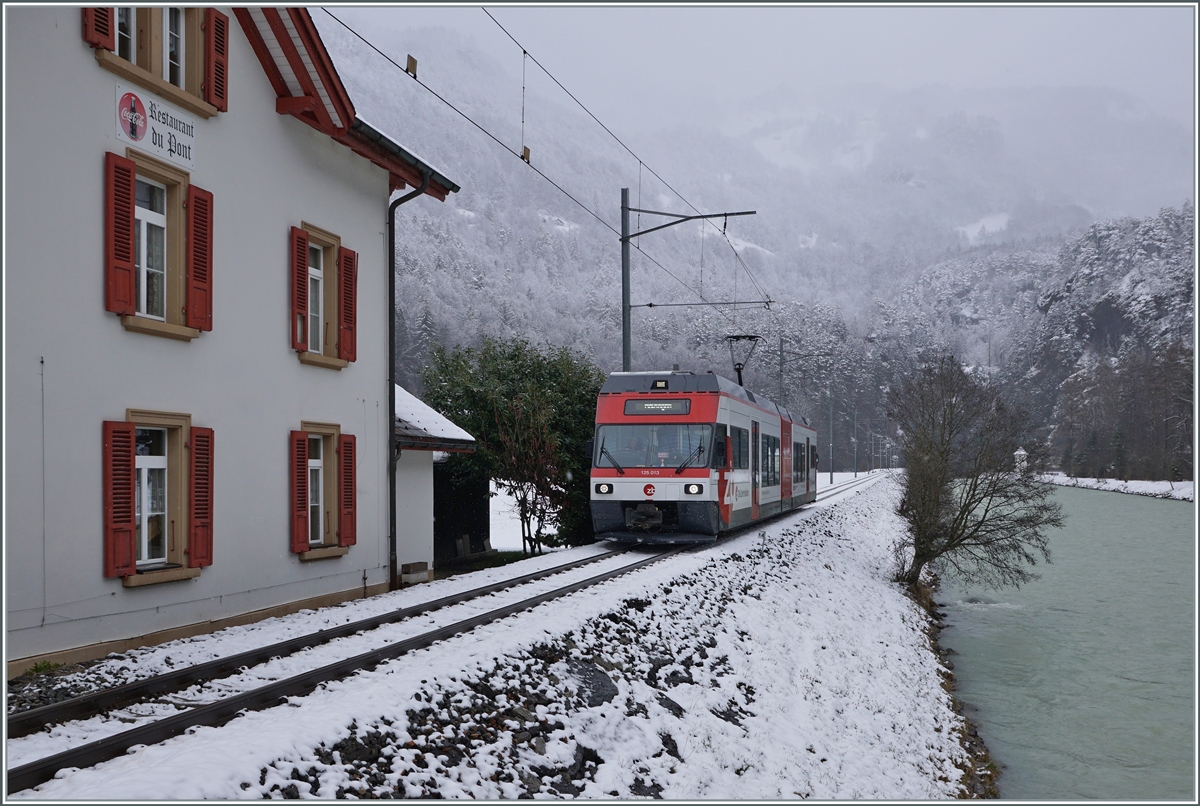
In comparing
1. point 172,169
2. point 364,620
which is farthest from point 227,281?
point 364,620

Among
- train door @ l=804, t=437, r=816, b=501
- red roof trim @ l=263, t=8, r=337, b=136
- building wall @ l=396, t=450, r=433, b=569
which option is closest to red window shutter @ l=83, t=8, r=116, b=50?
red roof trim @ l=263, t=8, r=337, b=136

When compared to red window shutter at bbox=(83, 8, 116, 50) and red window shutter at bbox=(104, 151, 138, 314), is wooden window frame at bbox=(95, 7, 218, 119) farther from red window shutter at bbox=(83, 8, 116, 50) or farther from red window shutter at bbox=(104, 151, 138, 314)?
red window shutter at bbox=(104, 151, 138, 314)

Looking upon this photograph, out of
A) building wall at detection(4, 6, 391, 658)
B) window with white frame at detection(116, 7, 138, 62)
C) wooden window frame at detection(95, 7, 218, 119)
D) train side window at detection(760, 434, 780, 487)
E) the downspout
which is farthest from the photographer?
train side window at detection(760, 434, 780, 487)

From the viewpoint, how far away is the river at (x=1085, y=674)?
13.1 m

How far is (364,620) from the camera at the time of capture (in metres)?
11.4

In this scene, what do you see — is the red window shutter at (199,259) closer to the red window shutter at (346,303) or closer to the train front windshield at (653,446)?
the red window shutter at (346,303)

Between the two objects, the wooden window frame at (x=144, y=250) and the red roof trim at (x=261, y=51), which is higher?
the red roof trim at (x=261, y=51)

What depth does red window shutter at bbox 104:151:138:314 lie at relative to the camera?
10.0m

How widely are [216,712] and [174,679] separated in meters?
1.47

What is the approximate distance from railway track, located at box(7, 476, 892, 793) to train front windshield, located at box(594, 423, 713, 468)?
809cm

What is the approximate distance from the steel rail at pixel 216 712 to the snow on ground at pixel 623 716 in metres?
0.21

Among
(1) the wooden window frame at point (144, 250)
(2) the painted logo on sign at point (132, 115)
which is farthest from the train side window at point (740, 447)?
(2) the painted logo on sign at point (132, 115)

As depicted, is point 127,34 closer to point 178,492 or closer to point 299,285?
point 299,285

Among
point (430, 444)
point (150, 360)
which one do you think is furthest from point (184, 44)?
point (430, 444)
